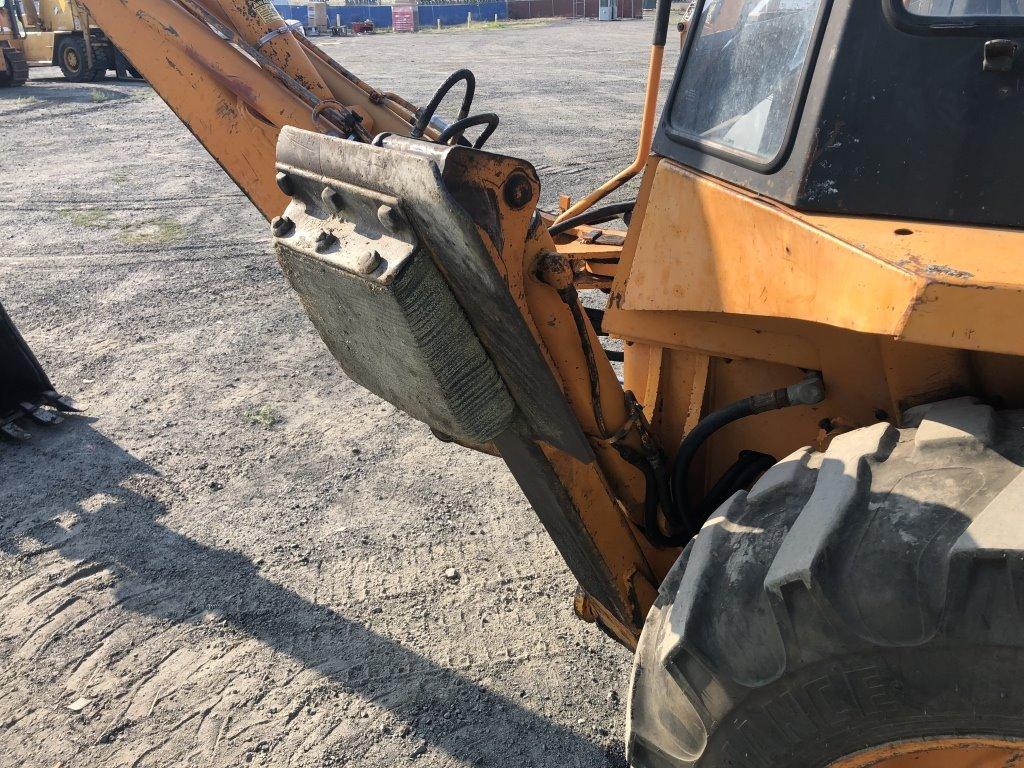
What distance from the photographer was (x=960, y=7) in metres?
1.71

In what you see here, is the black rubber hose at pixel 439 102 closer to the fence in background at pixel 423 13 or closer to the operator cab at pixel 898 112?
the operator cab at pixel 898 112

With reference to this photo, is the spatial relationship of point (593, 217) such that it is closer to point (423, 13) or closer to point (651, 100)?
point (651, 100)

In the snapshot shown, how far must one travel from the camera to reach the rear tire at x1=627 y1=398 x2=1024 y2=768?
1.46 m

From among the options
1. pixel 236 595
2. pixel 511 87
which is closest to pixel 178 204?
pixel 236 595

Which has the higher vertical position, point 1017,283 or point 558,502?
point 1017,283

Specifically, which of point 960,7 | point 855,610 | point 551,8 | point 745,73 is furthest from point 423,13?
point 855,610

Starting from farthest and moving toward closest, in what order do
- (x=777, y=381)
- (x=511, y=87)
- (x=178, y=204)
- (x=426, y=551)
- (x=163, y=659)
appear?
(x=511, y=87), (x=178, y=204), (x=426, y=551), (x=163, y=659), (x=777, y=381)

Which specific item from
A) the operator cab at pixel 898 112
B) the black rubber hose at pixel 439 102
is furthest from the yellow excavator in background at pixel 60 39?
the operator cab at pixel 898 112

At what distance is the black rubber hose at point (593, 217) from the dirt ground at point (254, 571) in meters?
1.22

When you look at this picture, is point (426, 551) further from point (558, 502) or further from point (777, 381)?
point (777, 381)

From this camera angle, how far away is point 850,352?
2.03 m

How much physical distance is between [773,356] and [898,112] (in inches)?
25.1

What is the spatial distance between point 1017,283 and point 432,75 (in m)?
19.5

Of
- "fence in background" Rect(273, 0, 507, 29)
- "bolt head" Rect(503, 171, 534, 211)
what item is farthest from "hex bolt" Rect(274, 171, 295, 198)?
"fence in background" Rect(273, 0, 507, 29)
